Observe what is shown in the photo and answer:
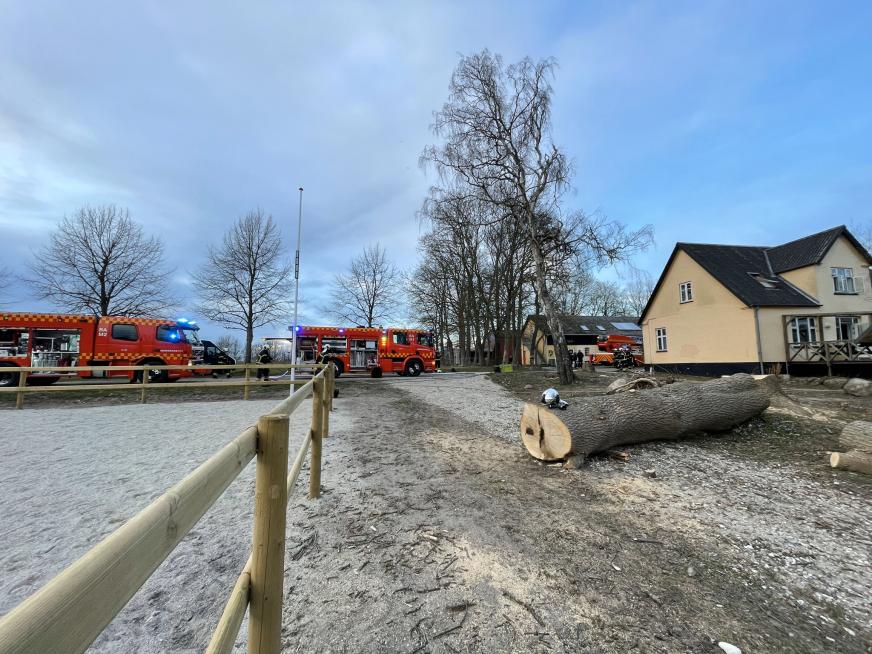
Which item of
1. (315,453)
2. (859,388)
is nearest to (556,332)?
(859,388)

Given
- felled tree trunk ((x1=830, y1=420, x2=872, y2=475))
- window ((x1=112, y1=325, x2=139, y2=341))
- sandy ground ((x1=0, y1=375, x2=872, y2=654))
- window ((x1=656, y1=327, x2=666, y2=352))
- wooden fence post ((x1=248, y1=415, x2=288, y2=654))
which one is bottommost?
sandy ground ((x1=0, y1=375, x2=872, y2=654))

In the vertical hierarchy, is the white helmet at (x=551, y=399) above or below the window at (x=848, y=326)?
below

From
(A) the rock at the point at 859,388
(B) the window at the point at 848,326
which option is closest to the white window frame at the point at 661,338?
(B) the window at the point at 848,326

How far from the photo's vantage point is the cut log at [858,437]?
460 centimetres

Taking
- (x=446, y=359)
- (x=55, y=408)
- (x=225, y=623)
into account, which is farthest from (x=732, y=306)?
(x=446, y=359)

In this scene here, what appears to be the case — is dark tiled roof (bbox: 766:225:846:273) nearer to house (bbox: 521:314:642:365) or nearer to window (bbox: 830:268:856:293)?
window (bbox: 830:268:856:293)

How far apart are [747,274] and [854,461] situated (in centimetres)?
1738

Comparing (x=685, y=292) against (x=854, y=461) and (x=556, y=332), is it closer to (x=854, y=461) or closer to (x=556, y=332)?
(x=556, y=332)

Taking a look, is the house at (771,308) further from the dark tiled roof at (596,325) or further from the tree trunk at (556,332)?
the dark tiled roof at (596,325)

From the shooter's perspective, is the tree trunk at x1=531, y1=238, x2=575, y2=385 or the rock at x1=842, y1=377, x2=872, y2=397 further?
the tree trunk at x1=531, y1=238, x2=575, y2=385

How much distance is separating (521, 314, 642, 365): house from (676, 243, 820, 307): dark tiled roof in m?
15.5

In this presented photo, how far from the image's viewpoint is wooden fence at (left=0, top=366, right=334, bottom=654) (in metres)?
0.49

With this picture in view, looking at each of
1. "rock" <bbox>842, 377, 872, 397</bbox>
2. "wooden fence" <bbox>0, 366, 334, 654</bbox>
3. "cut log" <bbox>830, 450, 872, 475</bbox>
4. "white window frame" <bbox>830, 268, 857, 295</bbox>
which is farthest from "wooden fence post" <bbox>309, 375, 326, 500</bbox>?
"white window frame" <bbox>830, 268, 857, 295</bbox>

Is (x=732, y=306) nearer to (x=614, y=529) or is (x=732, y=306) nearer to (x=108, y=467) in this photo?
(x=614, y=529)
